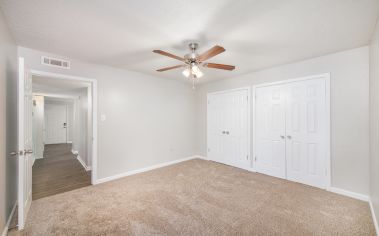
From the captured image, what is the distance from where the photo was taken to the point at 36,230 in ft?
6.28

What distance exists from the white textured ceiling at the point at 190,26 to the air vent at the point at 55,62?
0.16 meters

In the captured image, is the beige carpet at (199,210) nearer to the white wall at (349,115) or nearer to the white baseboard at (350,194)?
the white baseboard at (350,194)

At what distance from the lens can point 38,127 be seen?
18.6 feet

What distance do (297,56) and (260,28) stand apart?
4.66 ft

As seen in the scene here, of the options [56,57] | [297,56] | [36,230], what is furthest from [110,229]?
[297,56]

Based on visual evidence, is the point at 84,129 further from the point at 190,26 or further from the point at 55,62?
the point at 190,26

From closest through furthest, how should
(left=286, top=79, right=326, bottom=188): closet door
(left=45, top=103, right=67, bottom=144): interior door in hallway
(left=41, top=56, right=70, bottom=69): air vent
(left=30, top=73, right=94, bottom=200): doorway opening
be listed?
1. (left=41, top=56, right=70, bottom=69): air vent
2. (left=286, top=79, right=326, bottom=188): closet door
3. (left=30, top=73, right=94, bottom=200): doorway opening
4. (left=45, top=103, right=67, bottom=144): interior door in hallway

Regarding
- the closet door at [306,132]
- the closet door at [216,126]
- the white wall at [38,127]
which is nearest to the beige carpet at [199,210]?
the closet door at [306,132]

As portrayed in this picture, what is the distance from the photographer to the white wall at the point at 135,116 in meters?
3.41

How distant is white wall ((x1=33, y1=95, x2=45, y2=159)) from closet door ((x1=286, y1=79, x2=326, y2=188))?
7.25 meters

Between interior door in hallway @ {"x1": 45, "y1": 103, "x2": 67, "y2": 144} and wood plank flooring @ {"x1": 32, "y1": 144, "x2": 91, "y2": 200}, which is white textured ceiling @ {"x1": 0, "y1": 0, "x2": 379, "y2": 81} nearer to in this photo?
wood plank flooring @ {"x1": 32, "y1": 144, "x2": 91, "y2": 200}

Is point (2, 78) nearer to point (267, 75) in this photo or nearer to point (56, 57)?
point (56, 57)

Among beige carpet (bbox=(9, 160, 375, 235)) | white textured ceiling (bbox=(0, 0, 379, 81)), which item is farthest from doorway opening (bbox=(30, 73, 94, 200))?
white textured ceiling (bbox=(0, 0, 379, 81))

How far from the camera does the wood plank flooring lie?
3.04 m
